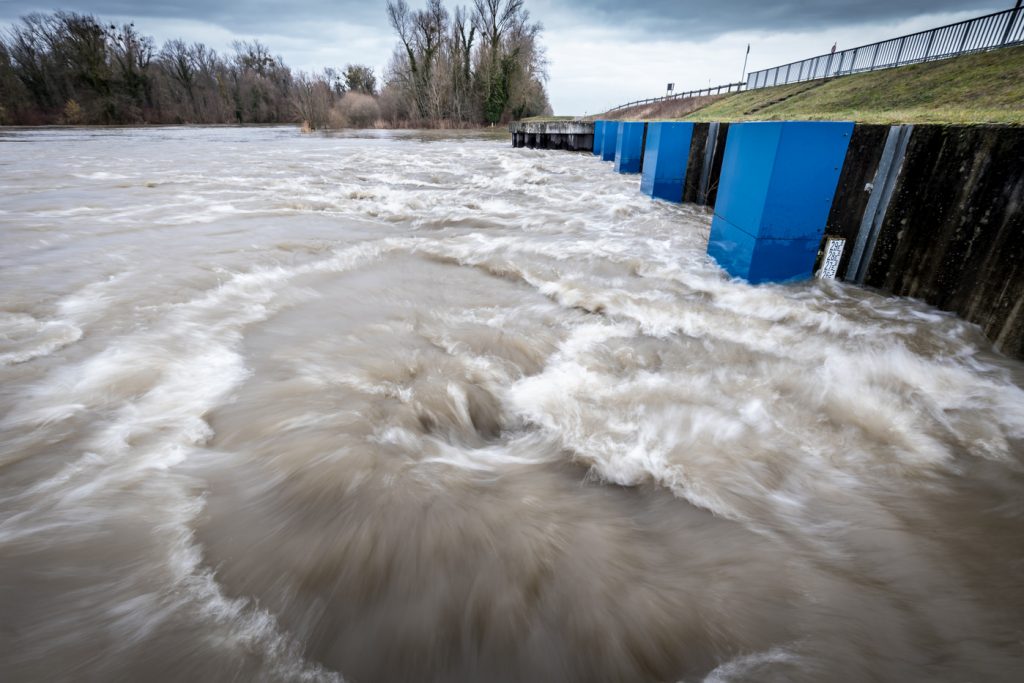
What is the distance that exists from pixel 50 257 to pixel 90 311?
7.63ft

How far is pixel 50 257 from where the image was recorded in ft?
16.5

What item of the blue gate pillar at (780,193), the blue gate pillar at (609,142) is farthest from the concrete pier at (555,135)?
the blue gate pillar at (780,193)

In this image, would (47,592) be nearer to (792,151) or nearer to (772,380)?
(772,380)

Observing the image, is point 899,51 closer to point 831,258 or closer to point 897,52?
point 897,52

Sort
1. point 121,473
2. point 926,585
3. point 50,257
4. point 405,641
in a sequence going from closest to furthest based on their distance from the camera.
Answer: point 405,641, point 926,585, point 121,473, point 50,257

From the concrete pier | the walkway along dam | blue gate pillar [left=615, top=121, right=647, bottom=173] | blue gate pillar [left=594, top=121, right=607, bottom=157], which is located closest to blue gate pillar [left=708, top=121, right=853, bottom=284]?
the walkway along dam

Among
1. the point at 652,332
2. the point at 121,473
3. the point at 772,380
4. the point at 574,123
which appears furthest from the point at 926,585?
the point at 574,123

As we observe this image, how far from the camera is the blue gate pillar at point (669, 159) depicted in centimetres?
895

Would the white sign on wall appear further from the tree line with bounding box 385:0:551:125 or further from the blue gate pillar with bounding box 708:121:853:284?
the tree line with bounding box 385:0:551:125

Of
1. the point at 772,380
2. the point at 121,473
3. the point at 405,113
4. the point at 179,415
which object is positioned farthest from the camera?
the point at 405,113

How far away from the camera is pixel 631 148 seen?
551 inches

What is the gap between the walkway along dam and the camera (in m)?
3.14

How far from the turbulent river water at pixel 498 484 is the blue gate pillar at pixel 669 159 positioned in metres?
5.52

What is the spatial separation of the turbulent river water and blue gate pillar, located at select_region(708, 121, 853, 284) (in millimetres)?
326
